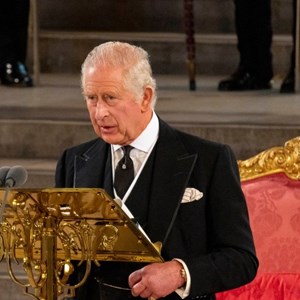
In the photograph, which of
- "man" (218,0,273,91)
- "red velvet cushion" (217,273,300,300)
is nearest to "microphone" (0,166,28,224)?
"red velvet cushion" (217,273,300,300)

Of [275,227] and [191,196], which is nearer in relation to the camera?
[191,196]

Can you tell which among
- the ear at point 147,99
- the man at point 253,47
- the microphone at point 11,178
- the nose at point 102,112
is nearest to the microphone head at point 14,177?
the microphone at point 11,178

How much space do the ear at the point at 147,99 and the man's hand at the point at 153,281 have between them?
358mm

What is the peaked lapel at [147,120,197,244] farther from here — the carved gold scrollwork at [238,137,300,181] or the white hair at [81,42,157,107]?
the carved gold scrollwork at [238,137,300,181]

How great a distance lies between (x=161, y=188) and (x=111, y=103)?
25 centimetres

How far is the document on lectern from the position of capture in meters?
2.61

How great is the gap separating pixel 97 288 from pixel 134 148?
328 mm

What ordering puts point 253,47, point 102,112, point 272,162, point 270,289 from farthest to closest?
point 253,47
point 272,162
point 270,289
point 102,112

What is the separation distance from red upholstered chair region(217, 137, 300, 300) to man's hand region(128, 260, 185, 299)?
Answer: 84 cm

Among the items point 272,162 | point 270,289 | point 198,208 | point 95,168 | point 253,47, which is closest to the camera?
point 198,208

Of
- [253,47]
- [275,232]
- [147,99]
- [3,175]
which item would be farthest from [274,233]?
[253,47]

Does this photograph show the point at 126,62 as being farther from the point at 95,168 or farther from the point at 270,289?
the point at 270,289

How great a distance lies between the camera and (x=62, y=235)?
2695 millimetres

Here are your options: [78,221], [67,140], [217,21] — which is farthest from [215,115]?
[78,221]
